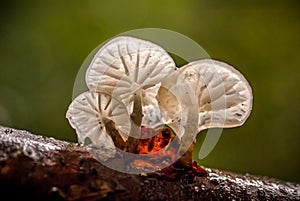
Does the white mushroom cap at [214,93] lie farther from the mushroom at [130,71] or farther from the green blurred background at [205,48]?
the green blurred background at [205,48]

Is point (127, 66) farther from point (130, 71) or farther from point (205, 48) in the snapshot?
point (205, 48)

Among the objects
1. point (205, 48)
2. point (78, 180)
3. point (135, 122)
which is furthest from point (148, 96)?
point (205, 48)

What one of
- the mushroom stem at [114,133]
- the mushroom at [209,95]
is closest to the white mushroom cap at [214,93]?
the mushroom at [209,95]

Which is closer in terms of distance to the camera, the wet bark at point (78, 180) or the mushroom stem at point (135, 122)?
the wet bark at point (78, 180)

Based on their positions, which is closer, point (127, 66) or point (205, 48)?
point (127, 66)

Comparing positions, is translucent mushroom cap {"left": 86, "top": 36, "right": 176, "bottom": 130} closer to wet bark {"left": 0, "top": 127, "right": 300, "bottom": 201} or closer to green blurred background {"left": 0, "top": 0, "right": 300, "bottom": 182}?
wet bark {"left": 0, "top": 127, "right": 300, "bottom": 201}

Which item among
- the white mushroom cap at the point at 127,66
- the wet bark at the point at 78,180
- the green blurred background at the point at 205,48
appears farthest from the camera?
the green blurred background at the point at 205,48

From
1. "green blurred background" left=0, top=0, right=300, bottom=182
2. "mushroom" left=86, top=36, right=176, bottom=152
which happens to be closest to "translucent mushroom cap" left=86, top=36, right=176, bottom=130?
"mushroom" left=86, top=36, right=176, bottom=152

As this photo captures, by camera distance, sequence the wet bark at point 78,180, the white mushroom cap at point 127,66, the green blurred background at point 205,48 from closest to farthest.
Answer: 1. the wet bark at point 78,180
2. the white mushroom cap at point 127,66
3. the green blurred background at point 205,48
